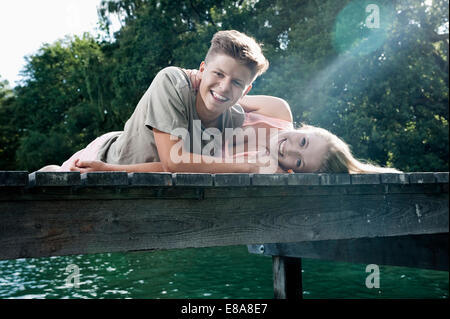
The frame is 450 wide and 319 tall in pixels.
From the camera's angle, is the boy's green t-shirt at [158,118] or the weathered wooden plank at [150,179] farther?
the boy's green t-shirt at [158,118]

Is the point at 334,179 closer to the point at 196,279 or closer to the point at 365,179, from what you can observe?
the point at 365,179

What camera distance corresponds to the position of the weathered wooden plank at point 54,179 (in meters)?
1.86

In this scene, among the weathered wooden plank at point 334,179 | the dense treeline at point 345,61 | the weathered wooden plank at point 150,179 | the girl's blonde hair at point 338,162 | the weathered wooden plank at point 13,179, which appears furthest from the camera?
the dense treeline at point 345,61

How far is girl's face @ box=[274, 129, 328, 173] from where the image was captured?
319 cm

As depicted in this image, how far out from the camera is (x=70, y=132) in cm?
2652

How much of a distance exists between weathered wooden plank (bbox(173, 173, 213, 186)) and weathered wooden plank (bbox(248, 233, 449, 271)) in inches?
98.9

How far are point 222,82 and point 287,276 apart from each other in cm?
309

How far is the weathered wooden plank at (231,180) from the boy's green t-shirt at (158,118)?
0.64 meters

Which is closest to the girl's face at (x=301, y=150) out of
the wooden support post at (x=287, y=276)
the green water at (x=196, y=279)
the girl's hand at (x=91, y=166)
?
the girl's hand at (x=91, y=166)

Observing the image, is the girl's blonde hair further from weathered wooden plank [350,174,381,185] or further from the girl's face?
weathered wooden plank [350,174,381,185]

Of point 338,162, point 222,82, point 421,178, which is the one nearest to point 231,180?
point 222,82

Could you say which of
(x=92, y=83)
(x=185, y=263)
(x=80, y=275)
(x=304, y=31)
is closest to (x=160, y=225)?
(x=80, y=275)

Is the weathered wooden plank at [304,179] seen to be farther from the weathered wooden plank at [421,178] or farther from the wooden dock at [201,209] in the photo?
the weathered wooden plank at [421,178]

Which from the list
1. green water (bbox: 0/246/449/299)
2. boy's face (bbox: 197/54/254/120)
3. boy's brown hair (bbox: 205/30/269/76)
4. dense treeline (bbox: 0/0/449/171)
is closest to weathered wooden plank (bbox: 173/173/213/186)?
boy's face (bbox: 197/54/254/120)
